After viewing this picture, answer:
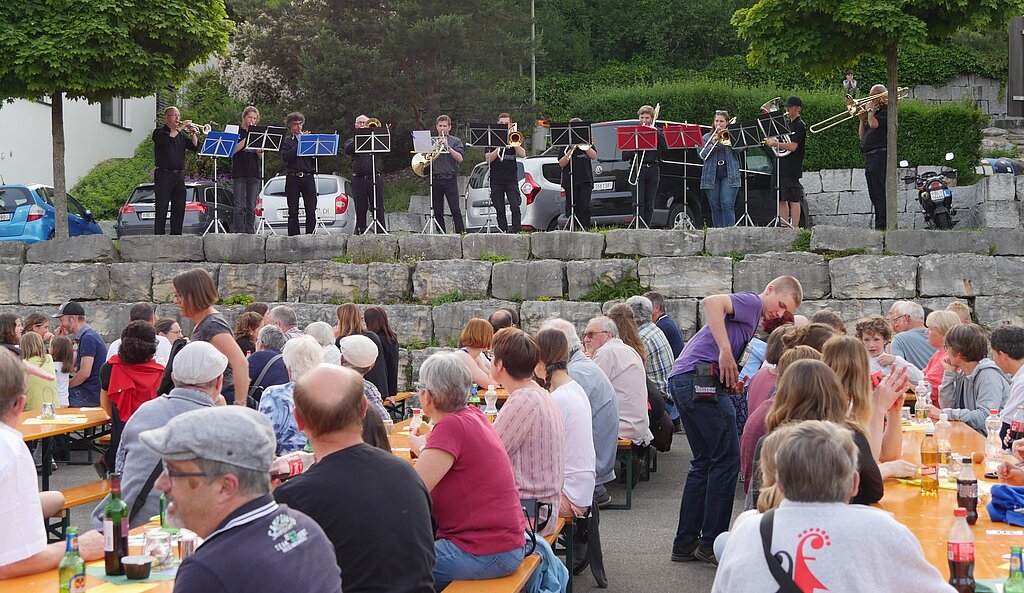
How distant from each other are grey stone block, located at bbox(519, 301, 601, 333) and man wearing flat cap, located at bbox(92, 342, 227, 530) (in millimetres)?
7457

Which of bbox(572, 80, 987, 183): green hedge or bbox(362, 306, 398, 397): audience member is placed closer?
bbox(362, 306, 398, 397): audience member

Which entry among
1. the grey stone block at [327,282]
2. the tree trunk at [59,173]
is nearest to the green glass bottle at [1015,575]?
the grey stone block at [327,282]

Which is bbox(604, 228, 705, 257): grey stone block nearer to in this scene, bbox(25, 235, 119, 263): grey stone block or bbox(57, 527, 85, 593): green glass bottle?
bbox(25, 235, 119, 263): grey stone block

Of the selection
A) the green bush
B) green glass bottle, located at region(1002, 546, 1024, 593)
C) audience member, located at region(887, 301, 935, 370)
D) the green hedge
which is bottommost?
green glass bottle, located at region(1002, 546, 1024, 593)

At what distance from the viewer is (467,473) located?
13.9 feet

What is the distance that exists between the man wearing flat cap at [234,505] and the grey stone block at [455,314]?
380 inches

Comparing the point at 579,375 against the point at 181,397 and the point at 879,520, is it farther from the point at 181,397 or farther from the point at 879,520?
the point at 879,520

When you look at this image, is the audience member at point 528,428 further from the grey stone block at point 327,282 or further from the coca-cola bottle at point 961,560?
the grey stone block at point 327,282

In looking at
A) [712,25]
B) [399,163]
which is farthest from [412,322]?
[712,25]

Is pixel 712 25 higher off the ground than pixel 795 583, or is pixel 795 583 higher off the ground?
pixel 712 25

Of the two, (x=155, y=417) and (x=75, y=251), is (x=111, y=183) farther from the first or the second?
(x=155, y=417)

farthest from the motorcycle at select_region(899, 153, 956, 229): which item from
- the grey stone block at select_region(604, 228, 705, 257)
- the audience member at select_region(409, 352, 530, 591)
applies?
the audience member at select_region(409, 352, 530, 591)

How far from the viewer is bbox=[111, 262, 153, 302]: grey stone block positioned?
44.5 ft

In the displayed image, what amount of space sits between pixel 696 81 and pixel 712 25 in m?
5.44
